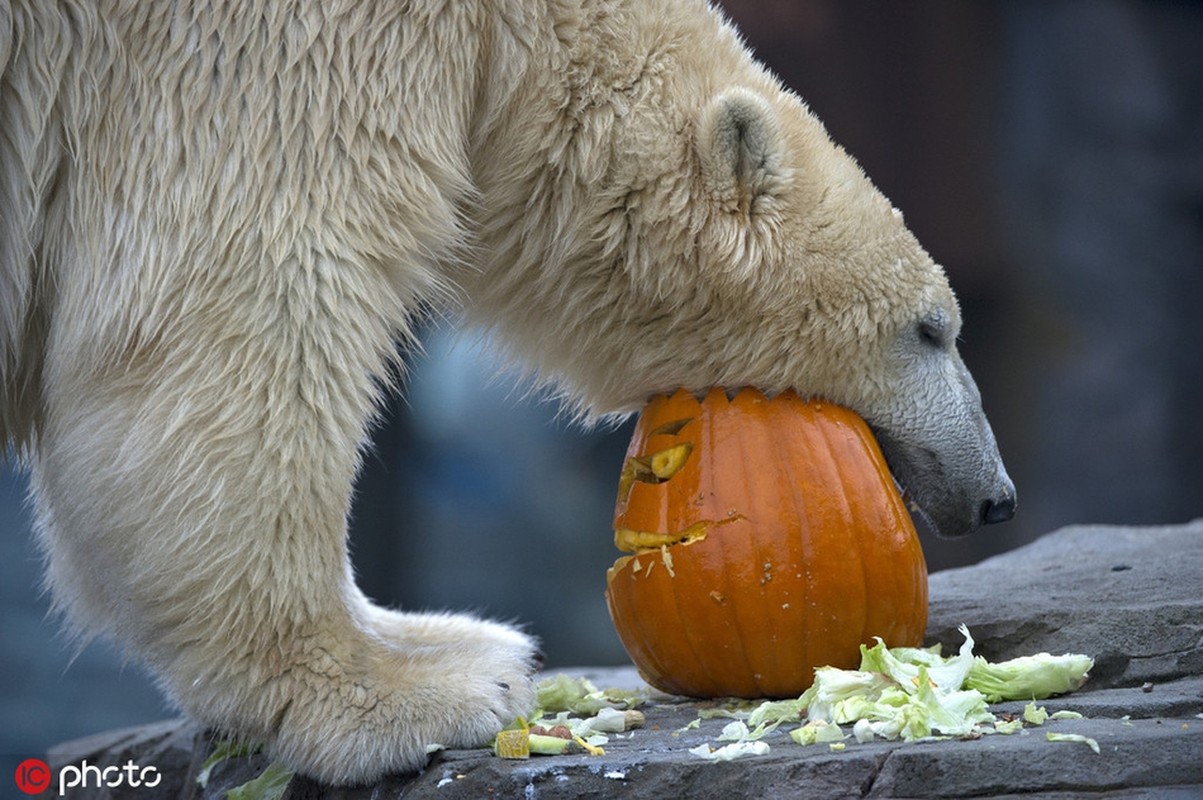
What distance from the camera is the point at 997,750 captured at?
2.02m

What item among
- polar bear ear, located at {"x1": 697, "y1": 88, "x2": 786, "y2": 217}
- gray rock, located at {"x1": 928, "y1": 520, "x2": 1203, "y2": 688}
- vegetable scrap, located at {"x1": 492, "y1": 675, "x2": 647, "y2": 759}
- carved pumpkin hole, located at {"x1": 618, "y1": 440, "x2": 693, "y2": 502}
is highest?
polar bear ear, located at {"x1": 697, "y1": 88, "x2": 786, "y2": 217}

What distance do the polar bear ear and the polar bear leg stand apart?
83 centimetres

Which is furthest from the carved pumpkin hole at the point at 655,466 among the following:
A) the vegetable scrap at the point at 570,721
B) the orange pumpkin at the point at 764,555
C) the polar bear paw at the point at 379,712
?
the polar bear paw at the point at 379,712

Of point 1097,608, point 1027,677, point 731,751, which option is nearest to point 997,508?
point 1097,608

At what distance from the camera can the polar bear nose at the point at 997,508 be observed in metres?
2.98

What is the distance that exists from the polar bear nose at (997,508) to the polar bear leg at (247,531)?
120cm

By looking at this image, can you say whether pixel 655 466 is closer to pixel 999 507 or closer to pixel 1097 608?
pixel 999 507

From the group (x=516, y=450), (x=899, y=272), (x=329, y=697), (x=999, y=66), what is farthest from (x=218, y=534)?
(x=999, y=66)

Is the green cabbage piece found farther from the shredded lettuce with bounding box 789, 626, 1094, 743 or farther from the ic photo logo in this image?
the ic photo logo

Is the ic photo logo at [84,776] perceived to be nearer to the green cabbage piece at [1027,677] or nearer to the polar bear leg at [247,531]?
the polar bear leg at [247,531]

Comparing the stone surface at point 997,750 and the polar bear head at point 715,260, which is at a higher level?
the polar bear head at point 715,260

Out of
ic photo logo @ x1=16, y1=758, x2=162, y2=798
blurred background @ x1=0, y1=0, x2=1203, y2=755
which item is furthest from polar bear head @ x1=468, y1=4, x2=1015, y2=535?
blurred background @ x1=0, y1=0, x2=1203, y2=755

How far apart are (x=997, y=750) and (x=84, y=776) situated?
95.9 inches

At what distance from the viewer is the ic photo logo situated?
131 inches
